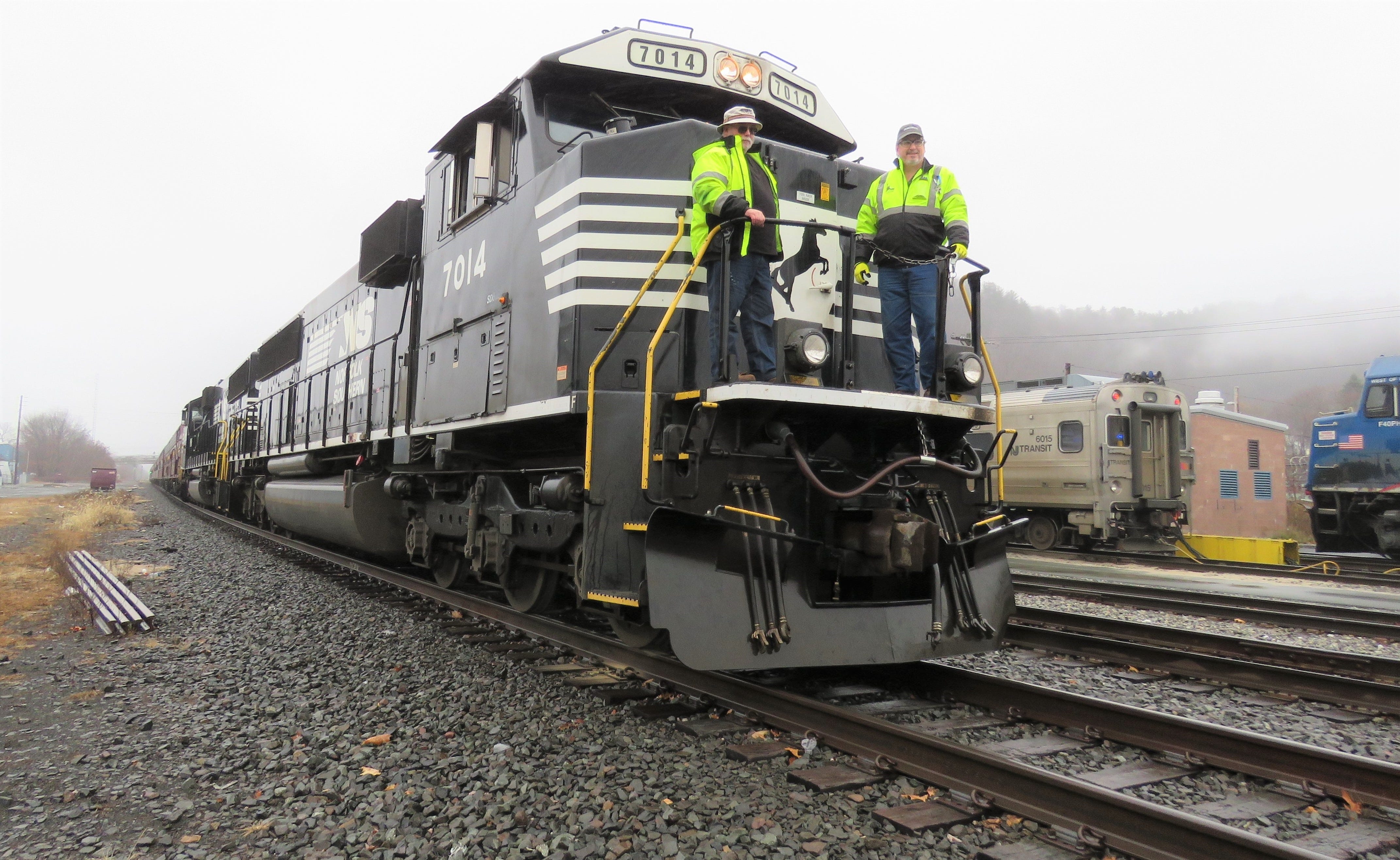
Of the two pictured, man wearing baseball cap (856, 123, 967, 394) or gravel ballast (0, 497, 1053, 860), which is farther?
man wearing baseball cap (856, 123, 967, 394)

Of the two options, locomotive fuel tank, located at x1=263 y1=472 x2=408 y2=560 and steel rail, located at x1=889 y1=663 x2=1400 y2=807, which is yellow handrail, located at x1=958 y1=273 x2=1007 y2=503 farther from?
locomotive fuel tank, located at x1=263 y1=472 x2=408 y2=560

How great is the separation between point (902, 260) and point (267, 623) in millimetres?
4948

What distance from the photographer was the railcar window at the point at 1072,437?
526 inches

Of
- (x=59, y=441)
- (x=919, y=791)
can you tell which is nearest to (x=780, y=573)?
(x=919, y=791)

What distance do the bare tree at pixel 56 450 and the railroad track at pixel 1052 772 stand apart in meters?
85.5

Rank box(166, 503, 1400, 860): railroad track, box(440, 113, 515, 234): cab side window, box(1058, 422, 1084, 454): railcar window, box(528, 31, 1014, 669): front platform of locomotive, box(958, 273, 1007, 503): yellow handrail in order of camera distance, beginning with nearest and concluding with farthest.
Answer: box(166, 503, 1400, 860): railroad track < box(528, 31, 1014, 669): front platform of locomotive < box(958, 273, 1007, 503): yellow handrail < box(440, 113, 515, 234): cab side window < box(1058, 422, 1084, 454): railcar window

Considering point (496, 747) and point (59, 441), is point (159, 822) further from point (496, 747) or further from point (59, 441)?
point (59, 441)

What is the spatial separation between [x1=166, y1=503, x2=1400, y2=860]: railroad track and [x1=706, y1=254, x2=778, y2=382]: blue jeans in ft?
4.97

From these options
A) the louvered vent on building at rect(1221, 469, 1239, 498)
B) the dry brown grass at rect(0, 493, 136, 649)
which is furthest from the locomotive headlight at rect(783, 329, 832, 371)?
the louvered vent on building at rect(1221, 469, 1239, 498)

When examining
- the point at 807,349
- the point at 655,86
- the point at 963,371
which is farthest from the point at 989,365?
the point at 655,86

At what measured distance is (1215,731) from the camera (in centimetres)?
315

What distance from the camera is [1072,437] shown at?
44.3 feet

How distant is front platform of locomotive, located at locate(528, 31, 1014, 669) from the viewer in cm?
351

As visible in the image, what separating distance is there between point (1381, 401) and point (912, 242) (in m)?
12.8
